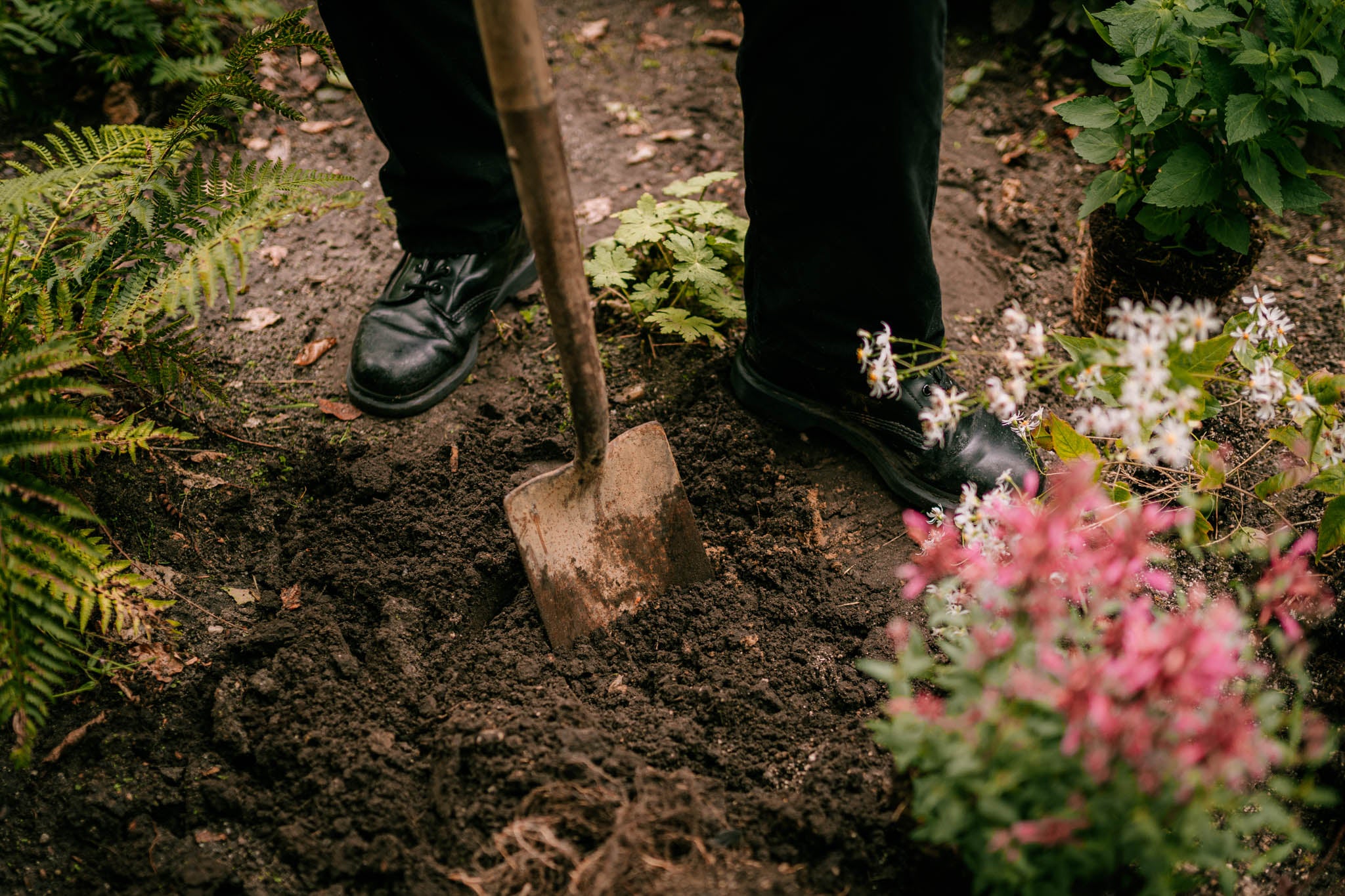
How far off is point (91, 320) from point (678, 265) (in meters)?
1.61

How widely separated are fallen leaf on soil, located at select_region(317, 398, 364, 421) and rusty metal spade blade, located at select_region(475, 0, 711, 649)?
2.82 ft

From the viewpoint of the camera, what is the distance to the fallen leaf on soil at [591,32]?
3.94 m

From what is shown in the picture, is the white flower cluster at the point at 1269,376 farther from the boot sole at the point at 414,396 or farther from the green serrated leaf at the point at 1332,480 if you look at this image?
the boot sole at the point at 414,396

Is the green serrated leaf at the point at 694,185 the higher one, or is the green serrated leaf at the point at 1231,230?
the green serrated leaf at the point at 694,185

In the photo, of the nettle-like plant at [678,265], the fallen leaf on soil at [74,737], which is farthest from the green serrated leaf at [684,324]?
the fallen leaf on soil at [74,737]

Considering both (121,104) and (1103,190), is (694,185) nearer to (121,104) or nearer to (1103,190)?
(1103,190)

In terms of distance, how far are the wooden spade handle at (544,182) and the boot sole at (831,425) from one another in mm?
667

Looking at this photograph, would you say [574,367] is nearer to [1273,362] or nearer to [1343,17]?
[1273,362]

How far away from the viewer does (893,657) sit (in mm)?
1802

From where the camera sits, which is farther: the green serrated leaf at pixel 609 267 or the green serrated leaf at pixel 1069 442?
the green serrated leaf at pixel 609 267

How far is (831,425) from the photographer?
2.22 meters

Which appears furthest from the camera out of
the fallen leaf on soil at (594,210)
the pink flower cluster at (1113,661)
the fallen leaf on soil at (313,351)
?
the fallen leaf on soil at (594,210)

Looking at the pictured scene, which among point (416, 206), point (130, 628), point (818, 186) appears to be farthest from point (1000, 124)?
point (130, 628)

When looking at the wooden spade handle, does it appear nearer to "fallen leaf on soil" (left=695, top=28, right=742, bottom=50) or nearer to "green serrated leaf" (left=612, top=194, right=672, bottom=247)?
"green serrated leaf" (left=612, top=194, right=672, bottom=247)
